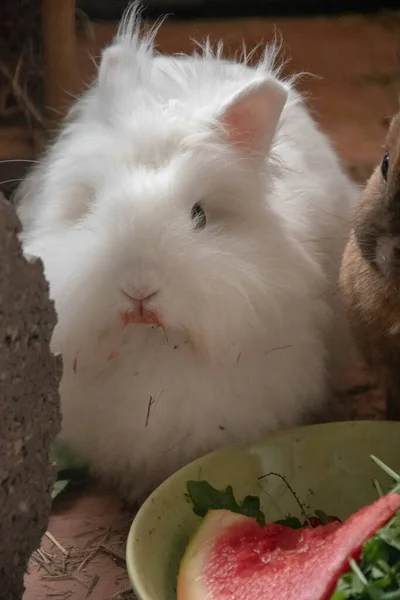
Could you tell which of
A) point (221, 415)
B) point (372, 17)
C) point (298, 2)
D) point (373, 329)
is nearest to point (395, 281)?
point (373, 329)

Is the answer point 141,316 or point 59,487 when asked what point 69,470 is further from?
point 141,316

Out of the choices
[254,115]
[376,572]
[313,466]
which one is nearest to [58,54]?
[254,115]

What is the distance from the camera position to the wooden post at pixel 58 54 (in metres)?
2.13

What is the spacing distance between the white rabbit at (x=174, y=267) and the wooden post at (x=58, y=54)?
1.64 feet

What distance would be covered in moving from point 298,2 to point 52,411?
216cm

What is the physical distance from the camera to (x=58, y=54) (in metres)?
2.19

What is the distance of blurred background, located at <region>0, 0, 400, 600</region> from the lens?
5.14ft

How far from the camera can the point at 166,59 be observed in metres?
1.75

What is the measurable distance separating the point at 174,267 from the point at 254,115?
0.32m

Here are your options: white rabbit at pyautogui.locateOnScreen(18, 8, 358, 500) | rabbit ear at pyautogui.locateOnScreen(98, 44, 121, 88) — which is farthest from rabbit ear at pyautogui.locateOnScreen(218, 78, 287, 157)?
rabbit ear at pyautogui.locateOnScreen(98, 44, 121, 88)

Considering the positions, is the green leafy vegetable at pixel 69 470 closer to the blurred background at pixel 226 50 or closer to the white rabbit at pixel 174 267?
the white rabbit at pixel 174 267

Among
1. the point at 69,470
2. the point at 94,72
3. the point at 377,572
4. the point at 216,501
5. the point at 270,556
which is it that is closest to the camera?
the point at 377,572

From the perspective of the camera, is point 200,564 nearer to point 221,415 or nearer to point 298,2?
point 221,415

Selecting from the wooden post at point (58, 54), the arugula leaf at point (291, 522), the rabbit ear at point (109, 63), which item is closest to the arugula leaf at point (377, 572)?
the arugula leaf at point (291, 522)
